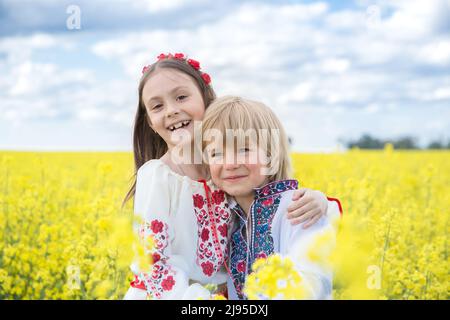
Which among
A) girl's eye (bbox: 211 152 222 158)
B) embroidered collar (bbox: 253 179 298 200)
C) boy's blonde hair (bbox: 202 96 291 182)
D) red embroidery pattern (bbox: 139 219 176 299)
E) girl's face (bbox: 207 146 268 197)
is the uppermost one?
boy's blonde hair (bbox: 202 96 291 182)

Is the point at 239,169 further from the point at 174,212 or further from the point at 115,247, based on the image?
the point at 115,247

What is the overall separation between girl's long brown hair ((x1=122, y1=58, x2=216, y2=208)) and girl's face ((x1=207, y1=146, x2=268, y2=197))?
1.32 ft

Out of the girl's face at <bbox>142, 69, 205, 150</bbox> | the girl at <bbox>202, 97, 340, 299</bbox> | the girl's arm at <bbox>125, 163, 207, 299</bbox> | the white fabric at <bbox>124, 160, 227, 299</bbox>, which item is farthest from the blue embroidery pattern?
the girl's face at <bbox>142, 69, 205, 150</bbox>

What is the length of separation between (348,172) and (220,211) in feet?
12.5

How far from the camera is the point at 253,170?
225 cm

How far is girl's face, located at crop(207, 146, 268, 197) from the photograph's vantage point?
2227 millimetres

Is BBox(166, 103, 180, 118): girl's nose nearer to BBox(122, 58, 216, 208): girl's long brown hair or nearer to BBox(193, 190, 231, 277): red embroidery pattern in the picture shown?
BBox(122, 58, 216, 208): girl's long brown hair

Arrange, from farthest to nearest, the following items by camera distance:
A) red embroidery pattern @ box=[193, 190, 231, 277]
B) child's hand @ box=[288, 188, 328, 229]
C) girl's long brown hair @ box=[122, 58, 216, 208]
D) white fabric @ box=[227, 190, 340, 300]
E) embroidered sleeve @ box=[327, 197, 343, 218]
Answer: girl's long brown hair @ box=[122, 58, 216, 208] → red embroidery pattern @ box=[193, 190, 231, 277] → embroidered sleeve @ box=[327, 197, 343, 218] → child's hand @ box=[288, 188, 328, 229] → white fabric @ box=[227, 190, 340, 300]

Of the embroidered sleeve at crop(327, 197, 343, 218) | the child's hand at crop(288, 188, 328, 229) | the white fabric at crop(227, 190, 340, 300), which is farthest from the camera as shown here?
the embroidered sleeve at crop(327, 197, 343, 218)

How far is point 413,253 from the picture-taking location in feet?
12.0

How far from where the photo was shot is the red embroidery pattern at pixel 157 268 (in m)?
2.15

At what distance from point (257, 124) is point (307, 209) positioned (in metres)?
0.38
